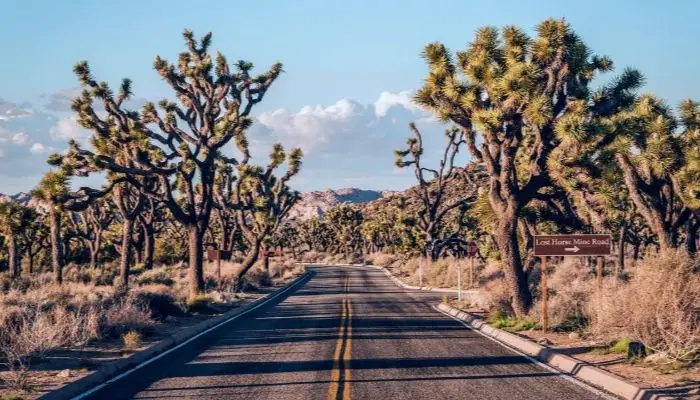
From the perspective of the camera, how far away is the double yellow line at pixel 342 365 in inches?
417

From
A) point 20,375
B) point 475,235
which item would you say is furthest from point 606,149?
point 475,235

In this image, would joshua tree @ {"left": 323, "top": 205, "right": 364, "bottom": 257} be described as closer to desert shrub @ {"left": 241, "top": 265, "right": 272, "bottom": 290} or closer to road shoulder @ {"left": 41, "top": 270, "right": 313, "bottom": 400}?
desert shrub @ {"left": 241, "top": 265, "right": 272, "bottom": 290}

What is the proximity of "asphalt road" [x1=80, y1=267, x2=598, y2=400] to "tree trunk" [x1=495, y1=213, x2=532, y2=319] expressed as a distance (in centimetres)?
183

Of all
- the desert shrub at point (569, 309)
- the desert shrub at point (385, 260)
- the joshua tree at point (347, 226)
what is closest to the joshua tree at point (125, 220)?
the desert shrub at point (569, 309)

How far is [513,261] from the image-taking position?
808 inches

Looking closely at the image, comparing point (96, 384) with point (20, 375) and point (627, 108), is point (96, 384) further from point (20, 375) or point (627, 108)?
point (627, 108)

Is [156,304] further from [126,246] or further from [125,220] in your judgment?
[126,246]

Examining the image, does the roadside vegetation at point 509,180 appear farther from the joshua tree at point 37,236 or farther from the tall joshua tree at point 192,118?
the joshua tree at point 37,236

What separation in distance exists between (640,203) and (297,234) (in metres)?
99.6

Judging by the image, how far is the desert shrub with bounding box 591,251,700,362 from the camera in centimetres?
1252

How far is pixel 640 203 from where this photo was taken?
1007 inches

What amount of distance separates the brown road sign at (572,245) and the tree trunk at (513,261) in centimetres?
250

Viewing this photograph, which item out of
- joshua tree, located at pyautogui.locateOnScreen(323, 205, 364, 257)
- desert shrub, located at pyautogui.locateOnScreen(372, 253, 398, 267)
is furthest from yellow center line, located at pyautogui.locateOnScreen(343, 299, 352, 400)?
joshua tree, located at pyautogui.locateOnScreen(323, 205, 364, 257)

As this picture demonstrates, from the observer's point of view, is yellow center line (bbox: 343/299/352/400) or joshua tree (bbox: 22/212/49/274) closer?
yellow center line (bbox: 343/299/352/400)
